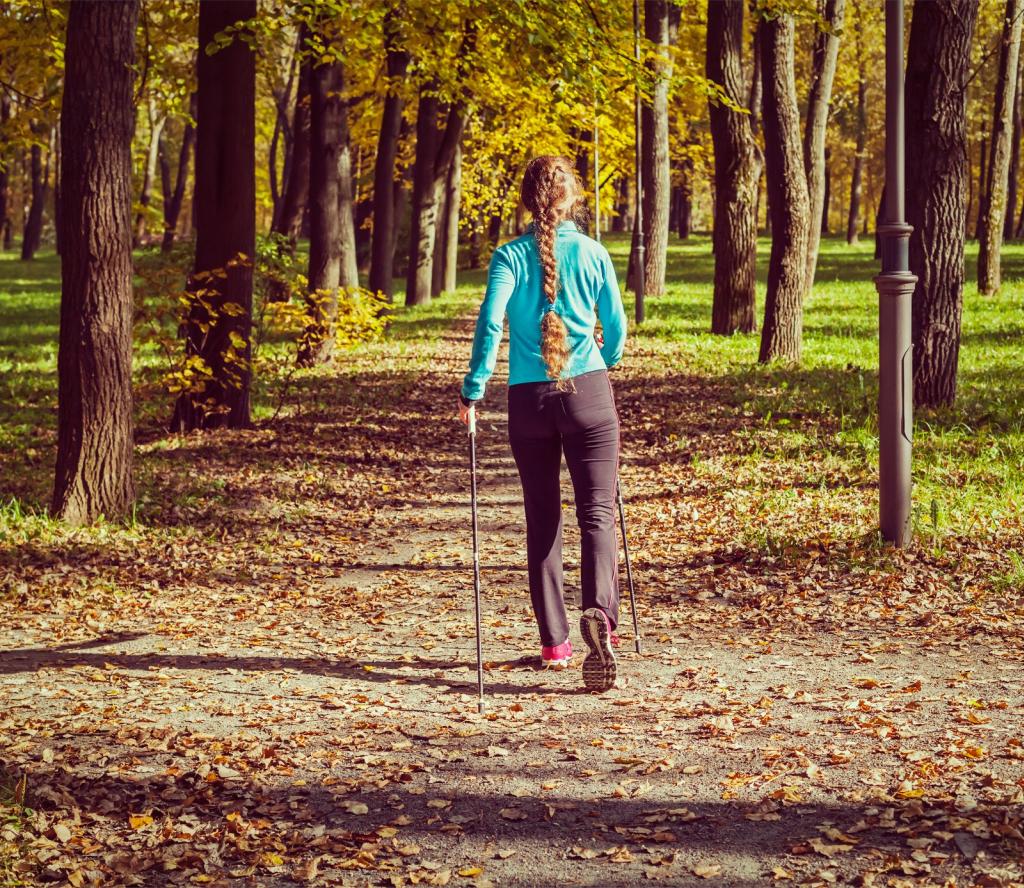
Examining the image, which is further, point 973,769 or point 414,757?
point 414,757

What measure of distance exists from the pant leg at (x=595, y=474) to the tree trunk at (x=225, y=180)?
7265mm

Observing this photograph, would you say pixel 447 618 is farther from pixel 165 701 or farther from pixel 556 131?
pixel 556 131

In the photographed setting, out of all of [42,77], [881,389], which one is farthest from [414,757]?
[42,77]

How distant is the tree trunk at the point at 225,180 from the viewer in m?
12.5

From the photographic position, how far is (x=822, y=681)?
19.2 ft

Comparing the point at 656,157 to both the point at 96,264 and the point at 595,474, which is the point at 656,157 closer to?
the point at 96,264

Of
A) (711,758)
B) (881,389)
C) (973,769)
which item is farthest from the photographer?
(881,389)

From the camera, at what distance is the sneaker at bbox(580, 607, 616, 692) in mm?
5609

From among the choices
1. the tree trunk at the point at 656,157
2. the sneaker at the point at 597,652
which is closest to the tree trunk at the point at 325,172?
the tree trunk at the point at 656,157

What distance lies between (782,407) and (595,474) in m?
7.88

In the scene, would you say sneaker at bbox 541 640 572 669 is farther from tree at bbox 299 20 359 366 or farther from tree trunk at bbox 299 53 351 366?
tree trunk at bbox 299 53 351 366

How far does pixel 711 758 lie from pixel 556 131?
977 inches

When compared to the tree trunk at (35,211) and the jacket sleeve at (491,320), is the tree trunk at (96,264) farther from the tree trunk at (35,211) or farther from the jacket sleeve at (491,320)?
the tree trunk at (35,211)

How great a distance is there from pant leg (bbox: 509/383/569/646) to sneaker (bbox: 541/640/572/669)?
6cm
